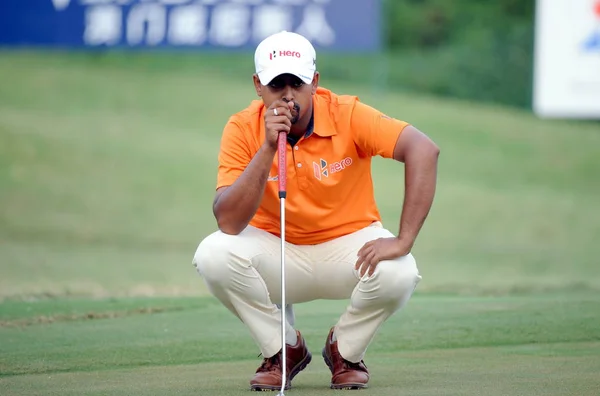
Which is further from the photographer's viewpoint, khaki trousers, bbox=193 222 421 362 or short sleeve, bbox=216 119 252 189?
short sleeve, bbox=216 119 252 189

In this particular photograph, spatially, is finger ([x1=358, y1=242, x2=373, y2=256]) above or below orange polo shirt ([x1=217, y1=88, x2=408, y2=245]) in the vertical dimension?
below

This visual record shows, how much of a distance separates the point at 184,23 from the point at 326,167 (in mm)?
10527

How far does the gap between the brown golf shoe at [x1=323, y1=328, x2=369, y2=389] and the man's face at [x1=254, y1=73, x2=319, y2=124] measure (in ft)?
2.87

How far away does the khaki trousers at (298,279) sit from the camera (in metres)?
4.46

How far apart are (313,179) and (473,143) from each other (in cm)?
1416

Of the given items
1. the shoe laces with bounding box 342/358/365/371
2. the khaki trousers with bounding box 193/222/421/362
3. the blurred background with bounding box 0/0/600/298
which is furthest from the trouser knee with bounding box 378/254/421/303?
the blurred background with bounding box 0/0/600/298

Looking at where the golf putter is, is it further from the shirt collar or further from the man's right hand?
the shirt collar

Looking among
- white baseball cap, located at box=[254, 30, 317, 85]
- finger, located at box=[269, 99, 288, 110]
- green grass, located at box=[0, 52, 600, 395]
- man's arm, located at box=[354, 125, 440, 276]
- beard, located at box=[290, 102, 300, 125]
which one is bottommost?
green grass, located at box=[0, 52, 600, 395]

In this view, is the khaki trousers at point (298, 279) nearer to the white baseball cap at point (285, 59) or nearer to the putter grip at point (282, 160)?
the putter grip at point (282, 160)

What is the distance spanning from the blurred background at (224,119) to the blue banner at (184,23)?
19 millimetres

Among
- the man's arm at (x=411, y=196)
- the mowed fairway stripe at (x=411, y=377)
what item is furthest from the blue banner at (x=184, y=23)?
the man's arm at (x=411, y=196)

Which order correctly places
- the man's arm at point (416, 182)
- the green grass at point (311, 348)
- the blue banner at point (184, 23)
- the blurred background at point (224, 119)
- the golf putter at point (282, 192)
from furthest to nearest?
1. the blue banner at point (184, 23)
2. the blurred background at point (224, 119)
3. the green grass at point (311, 348)
4. the man's arm at point (416, 182)
5. the golf putter at point (282, 192)

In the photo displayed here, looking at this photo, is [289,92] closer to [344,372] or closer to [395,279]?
[395,279]

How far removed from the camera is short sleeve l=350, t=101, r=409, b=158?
4.49m
